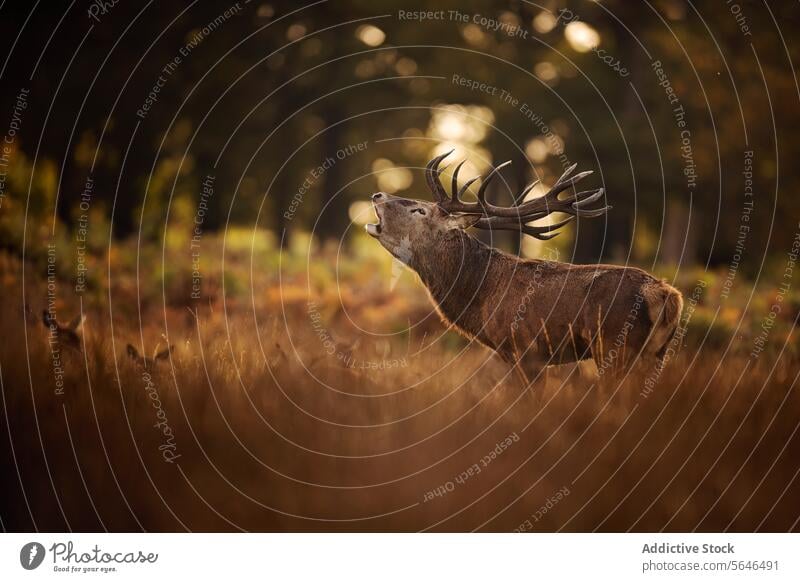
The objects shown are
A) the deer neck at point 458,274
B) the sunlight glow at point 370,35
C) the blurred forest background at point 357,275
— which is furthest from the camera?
the sunlight glow at point 370,35

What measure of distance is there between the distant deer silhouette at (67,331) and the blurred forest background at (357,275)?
0.10m

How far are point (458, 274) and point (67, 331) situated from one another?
390 cm

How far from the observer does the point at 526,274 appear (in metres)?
8.42

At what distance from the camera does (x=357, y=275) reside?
18.4 metres

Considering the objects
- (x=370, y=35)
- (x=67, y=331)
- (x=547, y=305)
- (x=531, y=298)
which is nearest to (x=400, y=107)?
(x=370, y=35)

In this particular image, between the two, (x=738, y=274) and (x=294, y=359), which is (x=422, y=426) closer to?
(x=294, y=359)

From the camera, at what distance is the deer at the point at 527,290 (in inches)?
302

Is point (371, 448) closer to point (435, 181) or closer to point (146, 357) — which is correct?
point (146, 357)

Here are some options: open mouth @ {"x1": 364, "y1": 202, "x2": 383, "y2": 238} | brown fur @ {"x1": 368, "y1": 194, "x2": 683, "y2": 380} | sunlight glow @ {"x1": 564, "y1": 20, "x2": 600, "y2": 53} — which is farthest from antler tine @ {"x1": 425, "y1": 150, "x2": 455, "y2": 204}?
sunlight glow @ {"x1": 564, "y1": 20, "x2": 600, "y2": 53}

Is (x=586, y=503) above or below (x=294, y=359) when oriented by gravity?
below

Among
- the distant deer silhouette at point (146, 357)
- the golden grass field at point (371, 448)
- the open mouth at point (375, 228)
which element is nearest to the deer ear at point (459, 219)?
the open mouth at point (375, 228)

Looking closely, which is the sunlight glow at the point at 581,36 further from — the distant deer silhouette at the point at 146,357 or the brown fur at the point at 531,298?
the distant deer silhouette at the point at 146,357

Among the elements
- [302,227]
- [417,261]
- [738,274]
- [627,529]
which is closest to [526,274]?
[417,261]

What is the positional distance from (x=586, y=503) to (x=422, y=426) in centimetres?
133
